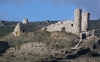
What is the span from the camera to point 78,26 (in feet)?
222

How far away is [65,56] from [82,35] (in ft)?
15.9

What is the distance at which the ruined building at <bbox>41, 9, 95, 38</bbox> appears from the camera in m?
67.8

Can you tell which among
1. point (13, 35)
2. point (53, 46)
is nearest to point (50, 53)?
point (53, 46)

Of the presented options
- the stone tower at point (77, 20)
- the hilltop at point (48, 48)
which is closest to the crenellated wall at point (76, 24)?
the stone tower at point (77, 20)

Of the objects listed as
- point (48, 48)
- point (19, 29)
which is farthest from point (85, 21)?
point (19, 29)

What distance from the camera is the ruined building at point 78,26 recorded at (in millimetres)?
67750

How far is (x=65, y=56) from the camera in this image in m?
62.9

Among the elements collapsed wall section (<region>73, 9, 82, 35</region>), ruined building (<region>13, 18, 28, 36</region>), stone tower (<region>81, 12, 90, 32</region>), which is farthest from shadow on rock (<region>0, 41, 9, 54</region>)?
stone tower (<region>81, 12, 90, 32</region>)

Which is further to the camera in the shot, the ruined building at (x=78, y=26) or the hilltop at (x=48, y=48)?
the ruined building at (x=78, y=26)

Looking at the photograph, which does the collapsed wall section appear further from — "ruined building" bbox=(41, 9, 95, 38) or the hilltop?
the hilltop

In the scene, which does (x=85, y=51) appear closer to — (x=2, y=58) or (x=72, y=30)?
(x=72, y=30)

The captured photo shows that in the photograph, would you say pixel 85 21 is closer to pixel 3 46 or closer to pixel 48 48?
pixel 48 48

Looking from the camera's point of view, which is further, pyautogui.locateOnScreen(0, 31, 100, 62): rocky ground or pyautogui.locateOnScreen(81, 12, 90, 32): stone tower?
pyautogui.locateOnScreen(81, 12, 90, 32): stone tower

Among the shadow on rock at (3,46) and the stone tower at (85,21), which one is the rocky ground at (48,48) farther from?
the stone tower at (85,21)
